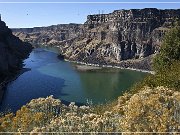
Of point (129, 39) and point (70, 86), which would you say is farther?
point (129, 39)

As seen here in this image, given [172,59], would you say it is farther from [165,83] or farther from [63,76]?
[63,76]

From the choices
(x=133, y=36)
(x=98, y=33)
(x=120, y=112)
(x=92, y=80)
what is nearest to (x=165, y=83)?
(x=120, y=112)

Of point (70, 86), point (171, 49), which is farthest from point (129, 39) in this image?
point (171, 49)

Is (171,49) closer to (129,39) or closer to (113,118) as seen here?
(113,118)

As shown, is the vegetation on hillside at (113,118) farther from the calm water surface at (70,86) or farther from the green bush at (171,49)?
the calm water surface at (70,86)

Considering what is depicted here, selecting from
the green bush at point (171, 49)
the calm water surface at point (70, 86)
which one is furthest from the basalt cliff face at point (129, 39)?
the green bush at point (171, 49)

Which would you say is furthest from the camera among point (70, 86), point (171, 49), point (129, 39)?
point (129, 39)

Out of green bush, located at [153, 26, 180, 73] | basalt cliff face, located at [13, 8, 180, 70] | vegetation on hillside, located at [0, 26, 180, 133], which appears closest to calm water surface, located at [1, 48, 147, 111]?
green bush, located at [153, 26, 180, 73]

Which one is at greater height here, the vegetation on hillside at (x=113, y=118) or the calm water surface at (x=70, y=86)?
the vegetation on hillside at (x=113, y=118)

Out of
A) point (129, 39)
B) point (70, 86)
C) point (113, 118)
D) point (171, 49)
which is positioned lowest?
point (70, 86)
